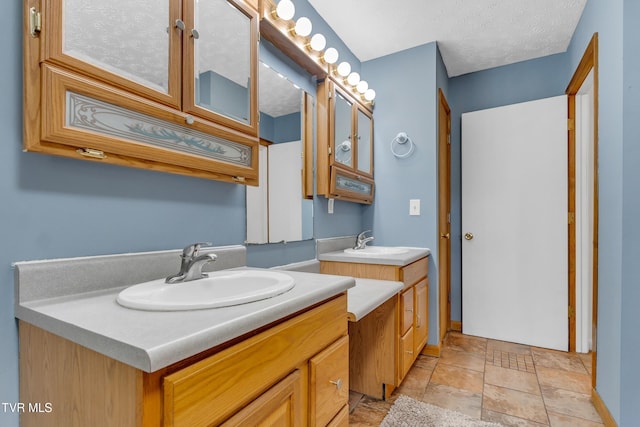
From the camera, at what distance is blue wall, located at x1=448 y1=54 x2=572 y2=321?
2719 mm

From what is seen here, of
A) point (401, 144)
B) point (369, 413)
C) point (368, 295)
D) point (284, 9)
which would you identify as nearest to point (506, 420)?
point (369, 413)

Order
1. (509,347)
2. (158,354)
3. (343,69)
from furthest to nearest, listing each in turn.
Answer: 1. (509,347)
2. (343,69)
3. (158,354)

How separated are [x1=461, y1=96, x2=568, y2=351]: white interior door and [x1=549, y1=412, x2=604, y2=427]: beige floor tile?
1.06 metres

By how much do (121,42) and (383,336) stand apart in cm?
176

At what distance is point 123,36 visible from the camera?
0.94 m

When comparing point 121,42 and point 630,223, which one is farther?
point 630,223

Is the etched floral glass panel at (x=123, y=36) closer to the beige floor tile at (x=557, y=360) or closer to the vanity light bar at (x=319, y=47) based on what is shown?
the vanity light bar at (x=319, y=47)


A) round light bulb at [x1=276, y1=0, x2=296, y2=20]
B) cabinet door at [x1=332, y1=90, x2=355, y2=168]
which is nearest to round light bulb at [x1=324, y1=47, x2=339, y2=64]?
cabinet door at [x1=332, y1=90, x2=355, y2=168]

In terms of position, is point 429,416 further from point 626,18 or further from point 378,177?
point 626,18

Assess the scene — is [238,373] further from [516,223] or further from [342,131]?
[516,223]

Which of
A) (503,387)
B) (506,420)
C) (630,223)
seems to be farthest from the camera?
(503,387)

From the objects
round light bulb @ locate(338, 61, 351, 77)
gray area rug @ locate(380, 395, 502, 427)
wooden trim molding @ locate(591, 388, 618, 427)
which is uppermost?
round light bulb @ locate(338, 61, 351, 77)

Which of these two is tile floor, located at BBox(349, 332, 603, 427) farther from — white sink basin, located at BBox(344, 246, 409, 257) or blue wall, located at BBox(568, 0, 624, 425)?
white sink basin, located at BBox(344, 246, 409, 257)

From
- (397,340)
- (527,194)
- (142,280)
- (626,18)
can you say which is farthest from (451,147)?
(142,280)
